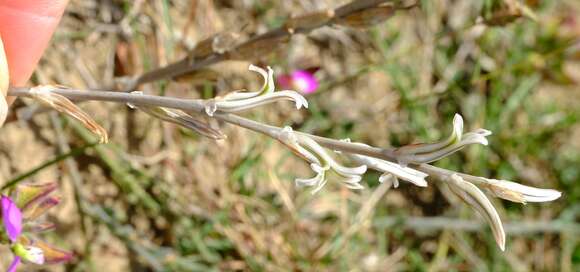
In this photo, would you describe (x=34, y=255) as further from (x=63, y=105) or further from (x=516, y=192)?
(x=516, y=192)

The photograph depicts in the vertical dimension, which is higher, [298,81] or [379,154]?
[379,154]

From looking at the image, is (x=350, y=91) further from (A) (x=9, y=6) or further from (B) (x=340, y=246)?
(A) (x=9, y=6)

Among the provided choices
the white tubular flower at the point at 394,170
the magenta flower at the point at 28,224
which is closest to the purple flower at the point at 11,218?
the magenta flower at the point at 28,224

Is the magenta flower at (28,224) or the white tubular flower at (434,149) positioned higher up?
the white tubular flower at (434,149)

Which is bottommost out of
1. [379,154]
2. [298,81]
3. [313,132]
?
[313,132]

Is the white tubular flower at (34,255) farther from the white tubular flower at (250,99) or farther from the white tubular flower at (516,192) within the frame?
the white tubular flower at (516,192)

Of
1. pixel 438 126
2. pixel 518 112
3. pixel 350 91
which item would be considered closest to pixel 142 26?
pixel 350 91

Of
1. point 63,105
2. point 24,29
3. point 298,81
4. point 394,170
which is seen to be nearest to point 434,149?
point 394,170
